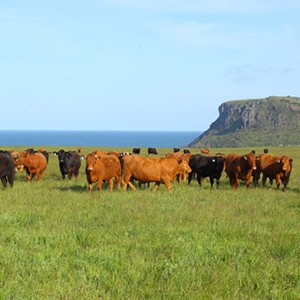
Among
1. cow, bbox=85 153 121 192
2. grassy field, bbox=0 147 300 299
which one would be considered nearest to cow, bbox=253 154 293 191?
grassy field, bbox=0 147 300 299

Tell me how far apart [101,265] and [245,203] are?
7.56m

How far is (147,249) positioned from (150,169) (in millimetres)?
8916

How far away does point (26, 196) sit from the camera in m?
14.2

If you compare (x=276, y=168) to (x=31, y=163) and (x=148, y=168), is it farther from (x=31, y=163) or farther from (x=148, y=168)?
(x=31, y=163)

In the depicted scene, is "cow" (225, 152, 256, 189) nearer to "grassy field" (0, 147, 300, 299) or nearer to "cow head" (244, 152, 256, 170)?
"cow head" (244, 152, 256, 170)

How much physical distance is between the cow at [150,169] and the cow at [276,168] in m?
4.99

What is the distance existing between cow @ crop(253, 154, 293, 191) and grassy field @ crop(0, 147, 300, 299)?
604 cm

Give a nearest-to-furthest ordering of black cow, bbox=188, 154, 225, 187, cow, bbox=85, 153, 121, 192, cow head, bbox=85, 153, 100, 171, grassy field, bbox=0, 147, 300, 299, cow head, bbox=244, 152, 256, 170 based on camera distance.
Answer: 1. grassy field, bbox=0, 147, 300, 299
2. cow head, bbox=85, 153, 100, 171
3. cow, bbox=85, 153, 121, 192
4. cow head, bbox=244, 152, 256, 170
5. black cow, bbox=188, 154, 225, 187

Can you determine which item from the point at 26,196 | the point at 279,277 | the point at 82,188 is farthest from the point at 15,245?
the point at 82,188

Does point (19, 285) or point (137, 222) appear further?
point (137, 222)

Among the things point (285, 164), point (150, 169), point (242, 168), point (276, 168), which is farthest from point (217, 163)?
point (150, 169)

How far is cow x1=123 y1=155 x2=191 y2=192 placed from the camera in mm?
16750

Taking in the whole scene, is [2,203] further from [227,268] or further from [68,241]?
[227,268]

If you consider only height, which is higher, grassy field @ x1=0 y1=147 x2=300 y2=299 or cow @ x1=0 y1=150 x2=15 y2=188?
cow @ x1=0 y1=150 x2=15 y2=188
